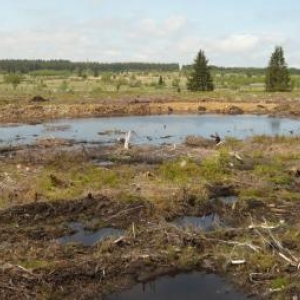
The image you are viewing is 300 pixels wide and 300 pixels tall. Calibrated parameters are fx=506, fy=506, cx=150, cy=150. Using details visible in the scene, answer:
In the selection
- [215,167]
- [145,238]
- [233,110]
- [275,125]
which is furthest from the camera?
[233,110]

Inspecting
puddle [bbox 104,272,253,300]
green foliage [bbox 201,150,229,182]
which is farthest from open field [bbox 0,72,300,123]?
puddle [bbox 104,272,253,300]

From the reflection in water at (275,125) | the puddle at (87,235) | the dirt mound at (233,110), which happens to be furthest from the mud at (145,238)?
the dirt mound at (233,110)

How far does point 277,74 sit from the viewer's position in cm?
6184

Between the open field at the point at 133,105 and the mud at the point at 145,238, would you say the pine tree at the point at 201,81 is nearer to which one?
the open field at the point at 133,105

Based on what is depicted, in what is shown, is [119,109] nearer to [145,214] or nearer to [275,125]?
[275,125]

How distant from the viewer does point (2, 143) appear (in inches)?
1107

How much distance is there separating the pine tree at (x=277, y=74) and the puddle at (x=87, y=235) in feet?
170

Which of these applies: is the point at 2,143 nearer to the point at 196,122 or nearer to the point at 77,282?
the point at 196,122

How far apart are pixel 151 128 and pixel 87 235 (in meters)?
22.3

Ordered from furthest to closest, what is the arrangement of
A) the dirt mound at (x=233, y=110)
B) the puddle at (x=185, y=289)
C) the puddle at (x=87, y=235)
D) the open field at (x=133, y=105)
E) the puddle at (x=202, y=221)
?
the dirt mound at (x=233, y=110) < the open field at (x=133, y=105) < the puddle at (x=202, y=221) < the puddle at (x=87, y=235) < the puddle at (x=185, y=289)

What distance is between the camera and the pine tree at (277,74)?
199ft

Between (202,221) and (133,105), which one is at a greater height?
(133,105)

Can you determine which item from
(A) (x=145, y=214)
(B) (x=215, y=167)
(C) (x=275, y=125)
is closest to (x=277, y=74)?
(C) (x=275, y=125)

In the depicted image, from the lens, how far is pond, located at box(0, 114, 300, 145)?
30.1m
